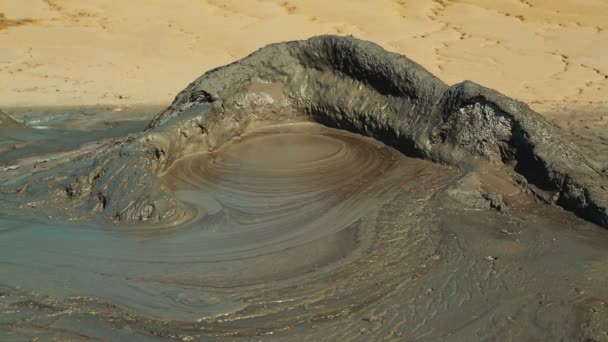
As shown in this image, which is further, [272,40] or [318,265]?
[272,40]

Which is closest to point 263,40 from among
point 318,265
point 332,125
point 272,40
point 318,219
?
point 272,40

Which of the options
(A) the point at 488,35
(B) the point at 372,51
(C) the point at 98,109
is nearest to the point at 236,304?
(B) the point at 372,51

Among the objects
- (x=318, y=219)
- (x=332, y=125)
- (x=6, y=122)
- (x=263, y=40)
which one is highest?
(x=332, y=125)

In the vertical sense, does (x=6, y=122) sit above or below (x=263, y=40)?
below

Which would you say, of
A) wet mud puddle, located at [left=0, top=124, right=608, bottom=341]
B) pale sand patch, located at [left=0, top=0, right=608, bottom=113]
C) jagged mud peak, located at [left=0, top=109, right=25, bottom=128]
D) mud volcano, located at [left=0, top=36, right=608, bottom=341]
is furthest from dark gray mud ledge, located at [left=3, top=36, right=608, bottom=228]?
pale sand patch, located at [left=0, top=0, right=608, bottom=113]

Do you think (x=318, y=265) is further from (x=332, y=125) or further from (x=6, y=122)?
(x=6, y=122)

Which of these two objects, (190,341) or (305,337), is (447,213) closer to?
(305,337)
